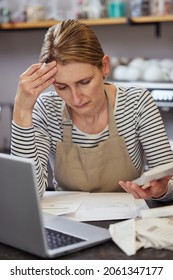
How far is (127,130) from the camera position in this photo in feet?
6.20

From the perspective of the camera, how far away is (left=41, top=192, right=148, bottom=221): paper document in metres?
1.50

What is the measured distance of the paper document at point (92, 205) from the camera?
1.50m

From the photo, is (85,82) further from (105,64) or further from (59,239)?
(59,239)

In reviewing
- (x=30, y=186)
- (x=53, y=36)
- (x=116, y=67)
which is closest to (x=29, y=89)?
(x=53, y=36)

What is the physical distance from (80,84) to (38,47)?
6.99 feet

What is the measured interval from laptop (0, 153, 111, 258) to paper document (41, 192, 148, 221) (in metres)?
0.17

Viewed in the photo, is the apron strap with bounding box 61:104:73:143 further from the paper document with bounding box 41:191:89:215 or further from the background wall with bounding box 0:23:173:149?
the background wall with bounding box 0:23:173:149

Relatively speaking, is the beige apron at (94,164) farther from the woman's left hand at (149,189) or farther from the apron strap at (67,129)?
the woman's left hand at (149,189)

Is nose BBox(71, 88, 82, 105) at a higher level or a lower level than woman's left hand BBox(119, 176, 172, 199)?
higher

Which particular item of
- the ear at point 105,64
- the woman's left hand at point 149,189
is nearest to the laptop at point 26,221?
the woman's left hand at point 149,189

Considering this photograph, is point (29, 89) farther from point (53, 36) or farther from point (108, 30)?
point (108, 30)

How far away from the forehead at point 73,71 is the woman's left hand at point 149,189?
347 mm

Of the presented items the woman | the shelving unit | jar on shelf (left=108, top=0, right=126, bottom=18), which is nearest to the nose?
the woman

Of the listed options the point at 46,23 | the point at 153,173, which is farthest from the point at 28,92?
the point at 46,23
